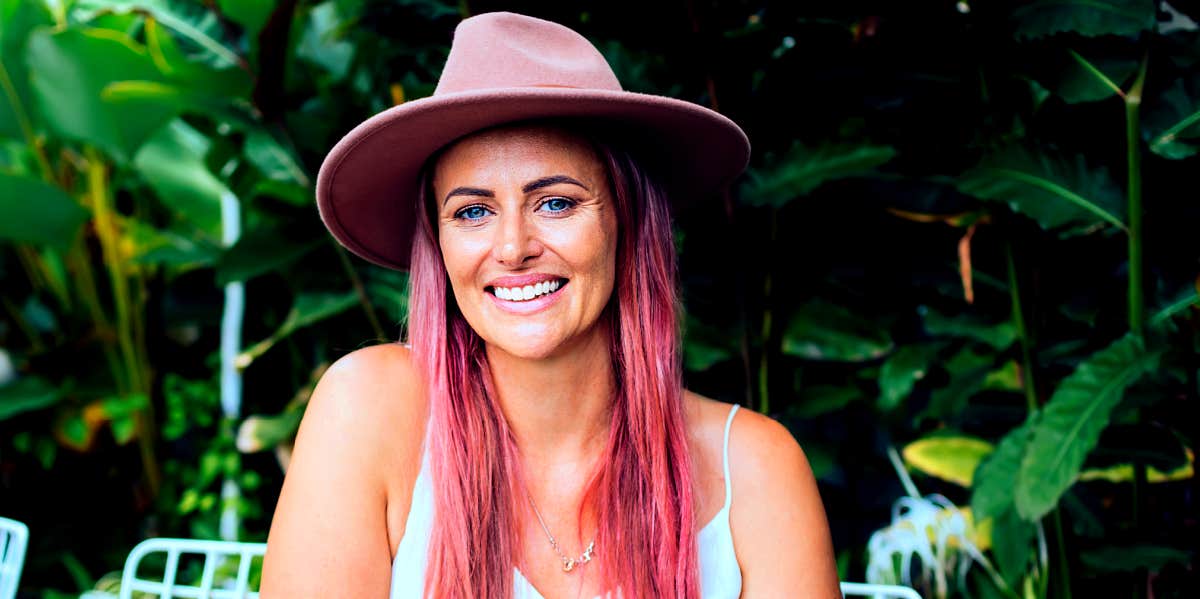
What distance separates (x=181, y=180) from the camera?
10.7ft

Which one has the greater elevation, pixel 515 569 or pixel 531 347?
pixel 531 347

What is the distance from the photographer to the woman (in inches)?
→ 58.1

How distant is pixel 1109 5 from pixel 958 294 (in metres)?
0.72

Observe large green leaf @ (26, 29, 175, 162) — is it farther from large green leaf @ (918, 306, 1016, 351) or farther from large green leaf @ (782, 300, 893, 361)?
large green leaf @ (918, 306, 1016, 351)

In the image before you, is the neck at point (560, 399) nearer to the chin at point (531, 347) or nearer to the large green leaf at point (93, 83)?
the chin at point (531, 347)

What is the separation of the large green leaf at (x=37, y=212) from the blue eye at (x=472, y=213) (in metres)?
2.04

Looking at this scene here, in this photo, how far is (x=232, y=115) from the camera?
98.3 inches

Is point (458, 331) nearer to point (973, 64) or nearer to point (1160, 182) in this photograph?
point (973, 64)

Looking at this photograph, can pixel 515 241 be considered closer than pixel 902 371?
Yes

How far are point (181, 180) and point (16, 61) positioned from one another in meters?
0.61

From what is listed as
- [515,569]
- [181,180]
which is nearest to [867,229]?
[515,569]

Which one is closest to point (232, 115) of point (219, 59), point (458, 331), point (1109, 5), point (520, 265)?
point (219, 59)

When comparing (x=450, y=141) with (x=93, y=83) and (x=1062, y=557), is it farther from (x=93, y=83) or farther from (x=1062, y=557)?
(x=93, y=83)

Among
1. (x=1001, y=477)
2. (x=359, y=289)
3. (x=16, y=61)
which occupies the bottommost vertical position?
(x=1001, y=477)
